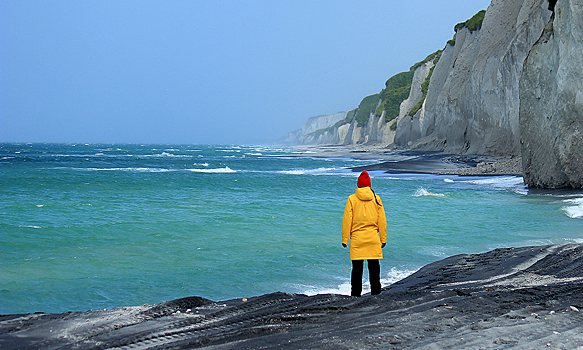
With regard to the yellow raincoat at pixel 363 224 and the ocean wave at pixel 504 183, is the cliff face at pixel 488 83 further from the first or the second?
the yellow raincoat at pixel 363 224

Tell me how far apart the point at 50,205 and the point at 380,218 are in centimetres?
1670

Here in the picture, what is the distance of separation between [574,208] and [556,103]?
4.60 m

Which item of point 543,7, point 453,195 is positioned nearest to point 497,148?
point 543,7

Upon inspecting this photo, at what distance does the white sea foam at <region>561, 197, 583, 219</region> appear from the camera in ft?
41.5

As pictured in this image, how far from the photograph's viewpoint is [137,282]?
778 centimetres

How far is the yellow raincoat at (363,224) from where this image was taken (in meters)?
5.21

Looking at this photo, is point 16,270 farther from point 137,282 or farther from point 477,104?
point 477,104

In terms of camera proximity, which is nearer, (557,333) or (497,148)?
(557,333)

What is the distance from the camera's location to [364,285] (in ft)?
24.4

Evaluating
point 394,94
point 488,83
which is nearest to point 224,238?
point 488,83

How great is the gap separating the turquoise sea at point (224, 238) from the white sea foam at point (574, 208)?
0.03 metres

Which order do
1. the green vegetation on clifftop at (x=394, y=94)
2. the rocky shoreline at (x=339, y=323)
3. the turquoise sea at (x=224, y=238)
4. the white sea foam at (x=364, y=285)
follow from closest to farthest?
the rocky shoreline at (x=339, y=323) → the white sea foam at (x=364, y=285) → the turquoise sea at (x=224, y=238) → the green vegetation on clifftop at (x=394, y=94)

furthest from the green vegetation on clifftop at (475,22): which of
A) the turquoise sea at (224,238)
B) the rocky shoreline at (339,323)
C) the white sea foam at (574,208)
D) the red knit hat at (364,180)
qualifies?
the red knit hat at (364,180)

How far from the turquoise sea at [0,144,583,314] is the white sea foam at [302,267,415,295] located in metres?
0.02
